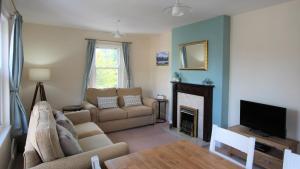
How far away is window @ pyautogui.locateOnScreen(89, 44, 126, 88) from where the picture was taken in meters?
5.21

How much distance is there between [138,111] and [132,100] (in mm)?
484

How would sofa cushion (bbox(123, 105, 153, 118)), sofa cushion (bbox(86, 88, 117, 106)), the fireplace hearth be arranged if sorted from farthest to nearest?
sofa cushion (bbox(86, 88, 117, 106)) < sofa cushion (bbox(123, 105, 153, 118)) < the fireplace hearth

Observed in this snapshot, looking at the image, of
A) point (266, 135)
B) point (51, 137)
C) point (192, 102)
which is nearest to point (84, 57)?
point (192, 102)

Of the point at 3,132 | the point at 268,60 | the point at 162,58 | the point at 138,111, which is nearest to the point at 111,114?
the point at 138,111

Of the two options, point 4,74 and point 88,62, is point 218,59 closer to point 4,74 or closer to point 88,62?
point 88,62

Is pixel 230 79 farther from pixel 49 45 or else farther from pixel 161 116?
pixel 49 45

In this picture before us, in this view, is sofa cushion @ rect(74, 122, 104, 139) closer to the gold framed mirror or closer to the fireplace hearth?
the fireplace hearth

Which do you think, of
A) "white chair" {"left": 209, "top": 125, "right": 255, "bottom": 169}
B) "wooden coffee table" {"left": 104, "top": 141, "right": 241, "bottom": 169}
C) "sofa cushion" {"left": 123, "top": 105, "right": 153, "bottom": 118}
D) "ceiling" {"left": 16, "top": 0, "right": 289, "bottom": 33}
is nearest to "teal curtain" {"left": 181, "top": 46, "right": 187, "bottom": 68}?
"ceiling" {"left": 16, "top": 0, "right": 289, "bottom": 33}

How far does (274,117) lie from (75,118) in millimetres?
3314

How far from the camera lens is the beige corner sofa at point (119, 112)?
4.25m

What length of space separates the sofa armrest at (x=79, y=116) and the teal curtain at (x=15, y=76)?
0.75 m

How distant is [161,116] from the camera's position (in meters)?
5.64

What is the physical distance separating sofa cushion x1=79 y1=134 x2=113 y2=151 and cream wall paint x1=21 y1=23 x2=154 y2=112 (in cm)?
236

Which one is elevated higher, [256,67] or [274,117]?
[256,67]
